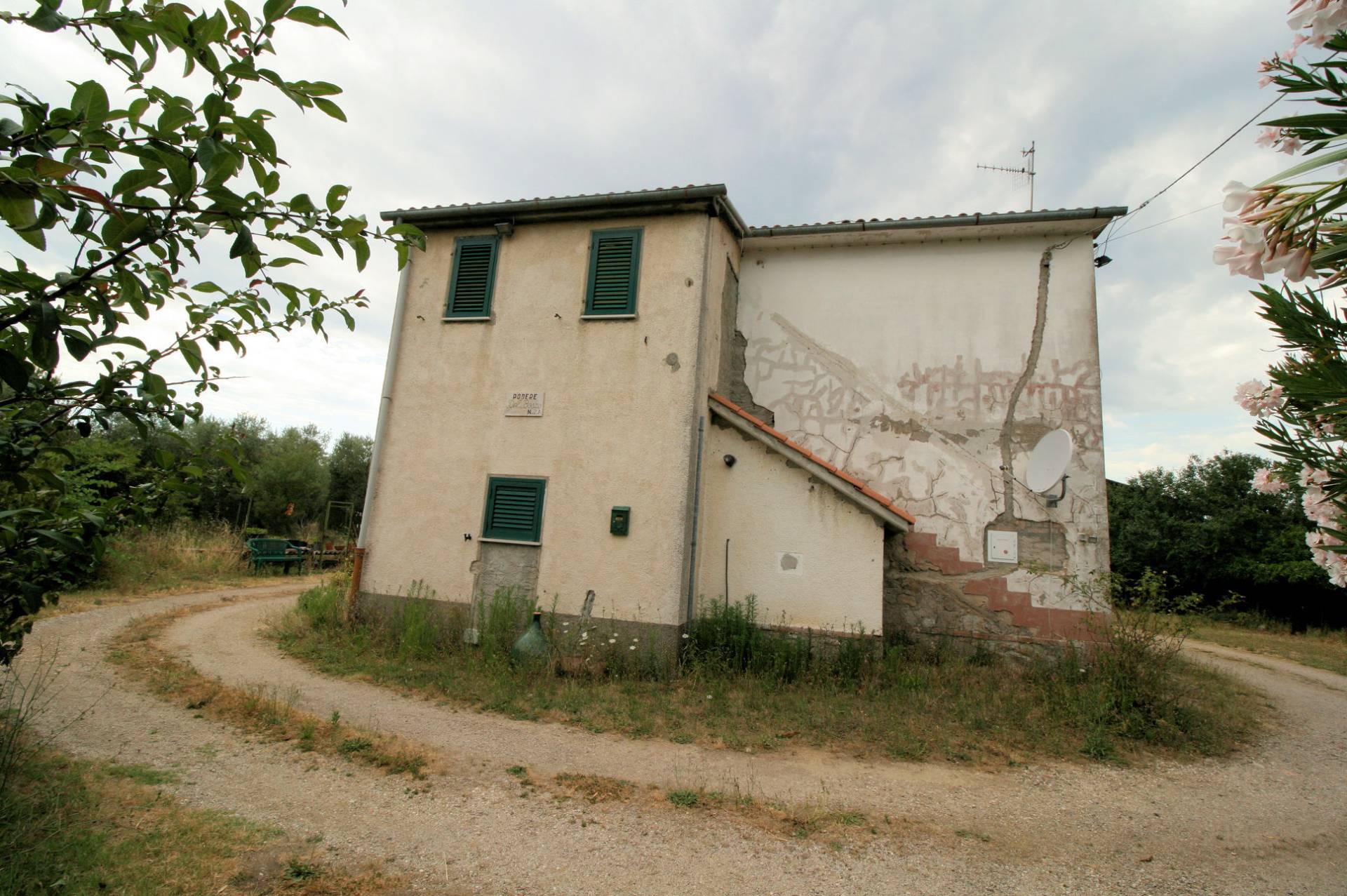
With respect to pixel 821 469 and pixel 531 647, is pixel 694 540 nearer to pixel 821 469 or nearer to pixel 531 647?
pixel 821 469

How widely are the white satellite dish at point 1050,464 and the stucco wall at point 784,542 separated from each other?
2276 mm

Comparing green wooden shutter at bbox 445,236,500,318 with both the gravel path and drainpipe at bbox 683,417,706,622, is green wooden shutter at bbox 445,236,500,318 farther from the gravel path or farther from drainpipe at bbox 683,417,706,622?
the gravel path

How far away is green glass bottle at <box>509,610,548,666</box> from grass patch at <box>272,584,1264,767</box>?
128 mm

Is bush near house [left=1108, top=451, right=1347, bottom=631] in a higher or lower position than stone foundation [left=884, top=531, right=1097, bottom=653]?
higher

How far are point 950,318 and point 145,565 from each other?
54.8ft

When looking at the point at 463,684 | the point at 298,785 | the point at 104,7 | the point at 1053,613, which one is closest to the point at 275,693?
the point at 463,684

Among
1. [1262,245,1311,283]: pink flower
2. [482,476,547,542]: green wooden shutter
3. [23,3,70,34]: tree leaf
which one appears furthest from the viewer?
[482,476,547,542]: green wooden shutter

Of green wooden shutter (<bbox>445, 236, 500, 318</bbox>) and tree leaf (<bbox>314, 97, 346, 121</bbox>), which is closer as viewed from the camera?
tree leaf (<bbox>314, 97, 346, 121</bbox>)

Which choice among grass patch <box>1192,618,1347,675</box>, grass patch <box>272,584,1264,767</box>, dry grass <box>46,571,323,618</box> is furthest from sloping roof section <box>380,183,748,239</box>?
grass patch <box>1192,618,1347,675</box>

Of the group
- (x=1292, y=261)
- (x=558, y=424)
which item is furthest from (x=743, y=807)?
(x=558, y=424)

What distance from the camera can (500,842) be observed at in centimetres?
386

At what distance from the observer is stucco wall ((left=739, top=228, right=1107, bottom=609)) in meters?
8.89

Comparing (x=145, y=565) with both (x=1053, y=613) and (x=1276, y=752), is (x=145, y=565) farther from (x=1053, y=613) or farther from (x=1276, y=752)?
(x=1276, y=752)

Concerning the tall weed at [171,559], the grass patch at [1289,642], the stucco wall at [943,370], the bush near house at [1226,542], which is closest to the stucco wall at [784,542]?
the stucco wall at [943,370]
